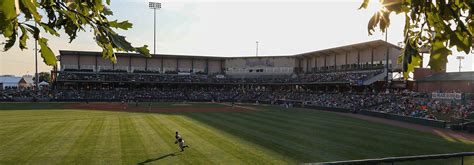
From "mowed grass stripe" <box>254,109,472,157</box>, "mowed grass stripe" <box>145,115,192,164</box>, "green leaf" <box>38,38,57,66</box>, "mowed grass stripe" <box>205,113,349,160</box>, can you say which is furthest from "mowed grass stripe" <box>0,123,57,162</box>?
"mowed grass stripe" <box>254,109,472,157</box>

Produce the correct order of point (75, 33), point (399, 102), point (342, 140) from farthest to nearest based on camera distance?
point (399, 102) → point (342, 140) → point (75, 33)

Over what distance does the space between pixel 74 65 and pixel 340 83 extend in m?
61.1

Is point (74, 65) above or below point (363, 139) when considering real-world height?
above

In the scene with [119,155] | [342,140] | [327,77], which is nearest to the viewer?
[119,155]

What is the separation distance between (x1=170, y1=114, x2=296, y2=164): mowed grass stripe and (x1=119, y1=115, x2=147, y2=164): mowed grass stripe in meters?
4.47

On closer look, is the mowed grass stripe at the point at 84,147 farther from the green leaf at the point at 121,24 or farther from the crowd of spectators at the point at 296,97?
the crowd of spectators at the point at 296,97

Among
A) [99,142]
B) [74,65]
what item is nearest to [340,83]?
[99,142]

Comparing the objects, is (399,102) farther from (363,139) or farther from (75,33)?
(75,33)

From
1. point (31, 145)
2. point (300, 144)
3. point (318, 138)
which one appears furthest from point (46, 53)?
point (318, 138)

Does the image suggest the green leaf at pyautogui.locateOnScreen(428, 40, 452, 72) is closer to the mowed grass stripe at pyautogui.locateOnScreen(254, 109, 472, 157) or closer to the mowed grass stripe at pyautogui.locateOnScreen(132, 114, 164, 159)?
the mowed grass stripe at pyautogui.locateOnScreen(132, 114, 164, 159)

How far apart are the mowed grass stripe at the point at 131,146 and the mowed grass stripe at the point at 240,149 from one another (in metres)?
4.47

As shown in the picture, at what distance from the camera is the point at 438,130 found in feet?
99.5

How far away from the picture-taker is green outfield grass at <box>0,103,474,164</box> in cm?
1755

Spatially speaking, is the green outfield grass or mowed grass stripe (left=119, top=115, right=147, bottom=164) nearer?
mowed grass stripe (left=119, top=115, right=147, bottom=164)
